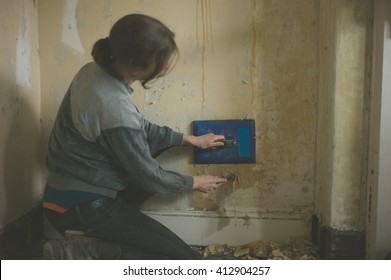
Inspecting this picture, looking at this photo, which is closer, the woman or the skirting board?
the woman

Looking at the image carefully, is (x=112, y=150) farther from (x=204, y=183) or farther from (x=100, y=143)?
(x=204, y=183)

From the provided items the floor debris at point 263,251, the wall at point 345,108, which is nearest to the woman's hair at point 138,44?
the wall at point 345,108

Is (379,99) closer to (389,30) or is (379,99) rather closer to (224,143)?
(389,30)

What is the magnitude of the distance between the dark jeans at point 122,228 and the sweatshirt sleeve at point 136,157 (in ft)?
0.37

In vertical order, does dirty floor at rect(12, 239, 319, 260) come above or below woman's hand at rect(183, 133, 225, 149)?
below

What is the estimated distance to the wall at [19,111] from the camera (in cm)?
117

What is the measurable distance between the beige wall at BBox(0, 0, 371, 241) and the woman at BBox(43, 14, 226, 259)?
0.27m

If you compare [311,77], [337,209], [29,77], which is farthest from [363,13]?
[29,77]

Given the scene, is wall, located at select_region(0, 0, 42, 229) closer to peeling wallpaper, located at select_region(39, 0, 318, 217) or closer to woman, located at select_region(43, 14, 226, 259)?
peeling wallpaper, located at select_region(39, 0, 318, 217)

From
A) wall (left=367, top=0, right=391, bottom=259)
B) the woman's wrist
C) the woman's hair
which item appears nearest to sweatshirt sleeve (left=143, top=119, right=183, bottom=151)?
the woman's wrist

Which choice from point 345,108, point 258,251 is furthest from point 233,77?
point 258,251

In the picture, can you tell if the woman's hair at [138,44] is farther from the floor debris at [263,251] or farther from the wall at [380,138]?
the floor debris at [263,251]

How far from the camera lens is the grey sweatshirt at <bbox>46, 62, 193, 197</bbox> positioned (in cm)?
97
